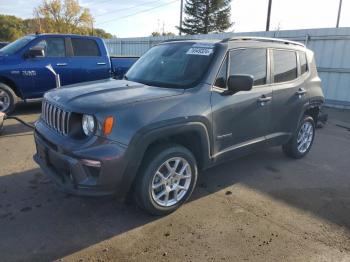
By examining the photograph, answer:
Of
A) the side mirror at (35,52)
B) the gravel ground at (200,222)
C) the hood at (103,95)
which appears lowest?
the gravel ground at (200,222)

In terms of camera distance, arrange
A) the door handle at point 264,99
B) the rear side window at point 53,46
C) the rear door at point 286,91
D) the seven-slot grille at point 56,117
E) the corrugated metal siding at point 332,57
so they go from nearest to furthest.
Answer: the seven-slot grille at point 56,117 → the door handle at point 264,99 → the rear door at point 286,91 → the rear side window at point 53,46 → the corrugated metal siding at point 332,57

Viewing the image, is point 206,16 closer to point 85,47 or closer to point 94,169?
point 85,47

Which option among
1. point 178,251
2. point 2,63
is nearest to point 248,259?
point 178,251

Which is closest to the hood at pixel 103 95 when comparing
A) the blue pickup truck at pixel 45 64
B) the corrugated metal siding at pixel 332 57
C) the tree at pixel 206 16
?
the blue pickup truck at pixel 45 64

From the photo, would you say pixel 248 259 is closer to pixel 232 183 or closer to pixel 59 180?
pixel 232 183

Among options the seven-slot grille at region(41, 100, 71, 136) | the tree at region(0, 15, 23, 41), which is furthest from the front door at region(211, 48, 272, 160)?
the tree at region(0, 15, 23, 41)

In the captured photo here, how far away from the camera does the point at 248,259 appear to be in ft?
9.85

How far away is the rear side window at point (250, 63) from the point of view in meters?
4.15

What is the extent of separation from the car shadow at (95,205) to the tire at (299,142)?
227mm

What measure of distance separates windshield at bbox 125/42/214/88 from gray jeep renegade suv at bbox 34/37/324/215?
0.01m

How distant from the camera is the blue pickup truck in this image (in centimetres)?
771

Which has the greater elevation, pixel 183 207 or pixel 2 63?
pixel 2 63

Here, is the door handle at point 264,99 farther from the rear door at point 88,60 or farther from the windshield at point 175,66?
the rear door at point 88,60

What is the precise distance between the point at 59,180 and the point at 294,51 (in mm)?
4013
